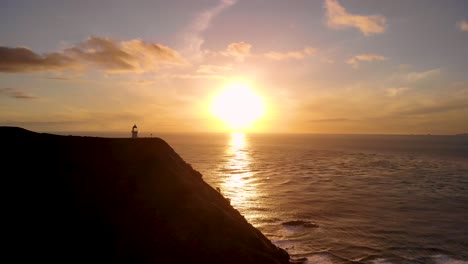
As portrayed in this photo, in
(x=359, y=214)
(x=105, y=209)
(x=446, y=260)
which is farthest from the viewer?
(x=359, y=214)

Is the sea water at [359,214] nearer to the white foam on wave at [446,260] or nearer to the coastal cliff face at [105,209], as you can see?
the white foam on wave at [446,260]

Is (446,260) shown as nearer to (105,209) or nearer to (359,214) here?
(359,214)

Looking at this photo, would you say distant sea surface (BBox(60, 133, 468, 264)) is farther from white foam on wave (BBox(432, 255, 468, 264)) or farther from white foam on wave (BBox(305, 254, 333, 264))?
white foam on wave (BBox(305, 254, 333, 264))

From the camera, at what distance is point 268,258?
77.5ft

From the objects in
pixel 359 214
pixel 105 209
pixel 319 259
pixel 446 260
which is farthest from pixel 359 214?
pixel 105 209

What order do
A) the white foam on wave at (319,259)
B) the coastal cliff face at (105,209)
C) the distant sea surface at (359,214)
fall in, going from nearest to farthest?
the coastal cliff face at (105,209)
the white foam on wave at (319,259)
the distant sea surface at (359,214)

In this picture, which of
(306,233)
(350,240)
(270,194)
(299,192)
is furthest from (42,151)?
(299,192)

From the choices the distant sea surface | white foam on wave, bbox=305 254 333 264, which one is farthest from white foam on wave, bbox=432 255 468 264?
white foam on wave, bbox=305 254 333 264

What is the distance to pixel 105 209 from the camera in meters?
23.9

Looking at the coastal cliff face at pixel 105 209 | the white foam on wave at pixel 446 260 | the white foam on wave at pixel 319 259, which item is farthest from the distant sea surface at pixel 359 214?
the coastal cliff face at pixel 105 209

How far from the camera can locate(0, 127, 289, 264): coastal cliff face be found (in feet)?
69.5

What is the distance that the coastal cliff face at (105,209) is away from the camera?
21.2 meters

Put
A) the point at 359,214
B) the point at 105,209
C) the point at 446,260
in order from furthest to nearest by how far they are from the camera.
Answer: the point at 359,214 → the point at 446,260 → the point at 105,209

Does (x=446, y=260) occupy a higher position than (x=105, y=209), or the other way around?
(x=105, y=209)
